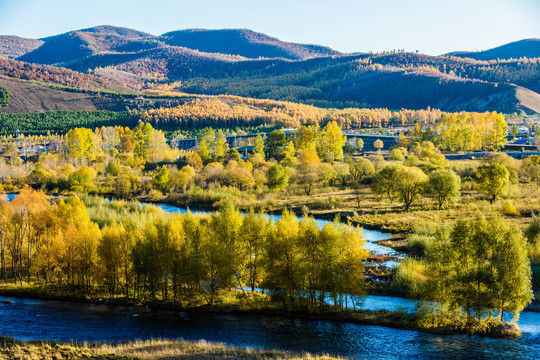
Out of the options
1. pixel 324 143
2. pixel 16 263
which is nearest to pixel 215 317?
pixel 16 263

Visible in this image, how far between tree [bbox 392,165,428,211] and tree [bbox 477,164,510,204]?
354 inches

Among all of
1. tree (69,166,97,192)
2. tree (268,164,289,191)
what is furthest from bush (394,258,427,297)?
tree (69,166,97,192)

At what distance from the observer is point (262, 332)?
37.2 m

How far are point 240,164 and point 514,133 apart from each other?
10197 centimetres

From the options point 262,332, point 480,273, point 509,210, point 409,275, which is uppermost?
point 480,273

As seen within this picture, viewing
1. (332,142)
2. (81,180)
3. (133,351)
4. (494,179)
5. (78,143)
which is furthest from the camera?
(332,142)

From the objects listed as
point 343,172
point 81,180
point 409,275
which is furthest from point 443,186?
point 81,180

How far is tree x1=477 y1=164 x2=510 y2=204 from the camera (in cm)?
7825

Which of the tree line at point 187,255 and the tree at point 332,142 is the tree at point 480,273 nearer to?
the tree line at point 187,255

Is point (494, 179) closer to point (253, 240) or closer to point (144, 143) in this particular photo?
point (253, 240)

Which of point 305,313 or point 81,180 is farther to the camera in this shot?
point 81,180

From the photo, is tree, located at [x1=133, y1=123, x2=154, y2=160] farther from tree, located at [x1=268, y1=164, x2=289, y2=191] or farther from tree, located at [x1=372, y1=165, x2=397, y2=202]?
tree, located at [x1=372, y1=165, x2=397, y2=202]

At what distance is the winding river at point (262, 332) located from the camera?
1318 inches

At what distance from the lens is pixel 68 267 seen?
46906 millimetres
